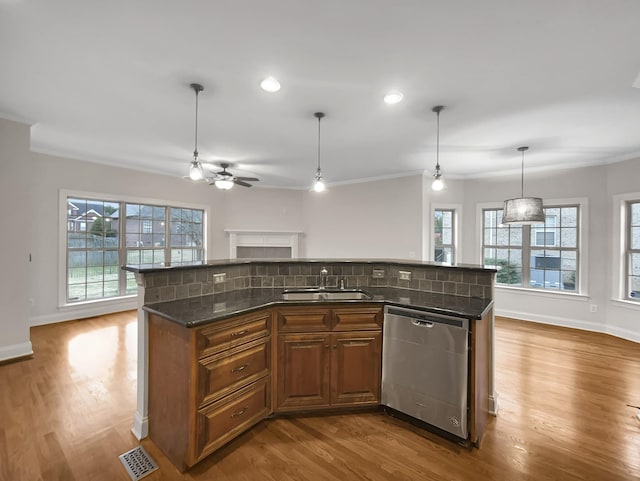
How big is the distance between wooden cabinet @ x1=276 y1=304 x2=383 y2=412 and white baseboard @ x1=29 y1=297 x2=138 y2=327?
Answer: 4.64 meters

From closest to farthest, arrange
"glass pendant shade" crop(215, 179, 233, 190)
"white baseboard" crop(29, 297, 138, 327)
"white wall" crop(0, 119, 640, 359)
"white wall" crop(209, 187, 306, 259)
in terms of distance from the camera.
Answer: "white wall" crop(0, 119, 640, 359) → "glass pendant shade" crop(215, 179, 233, 190) → "white baseboard" crop(29, 297, 138, 327) → "white wall" crop(209, 187, 306, 259)

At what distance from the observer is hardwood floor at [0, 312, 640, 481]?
5.82 ft

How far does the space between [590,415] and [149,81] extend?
15.5 ft

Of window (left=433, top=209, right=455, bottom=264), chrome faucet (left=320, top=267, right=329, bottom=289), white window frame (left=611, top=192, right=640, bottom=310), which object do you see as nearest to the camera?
chrome faucet (left=320, top=267, right=329, bottom=289)

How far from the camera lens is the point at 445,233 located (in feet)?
19.3

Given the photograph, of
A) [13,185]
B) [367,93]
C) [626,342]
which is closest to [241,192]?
[13,185]

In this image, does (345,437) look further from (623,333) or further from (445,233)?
(623,333)

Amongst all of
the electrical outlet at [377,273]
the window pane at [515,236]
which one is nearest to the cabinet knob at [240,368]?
the electrical outlet at [377,273]

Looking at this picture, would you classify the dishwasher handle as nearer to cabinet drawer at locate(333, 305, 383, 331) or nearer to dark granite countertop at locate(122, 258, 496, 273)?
cabinet drawer at locate(333, 305, 383, 331)

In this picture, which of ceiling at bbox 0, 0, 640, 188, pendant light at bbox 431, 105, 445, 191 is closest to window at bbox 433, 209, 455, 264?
ceiling at bbox 0, 0, 640, 188

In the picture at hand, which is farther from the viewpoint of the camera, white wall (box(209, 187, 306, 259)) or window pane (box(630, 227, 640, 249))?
white wall (box(209, 187, 306, 259))

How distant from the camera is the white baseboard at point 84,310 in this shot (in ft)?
14.8

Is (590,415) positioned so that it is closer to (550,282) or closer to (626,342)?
(626,342)

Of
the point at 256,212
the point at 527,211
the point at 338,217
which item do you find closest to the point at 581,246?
the point at 527,211
